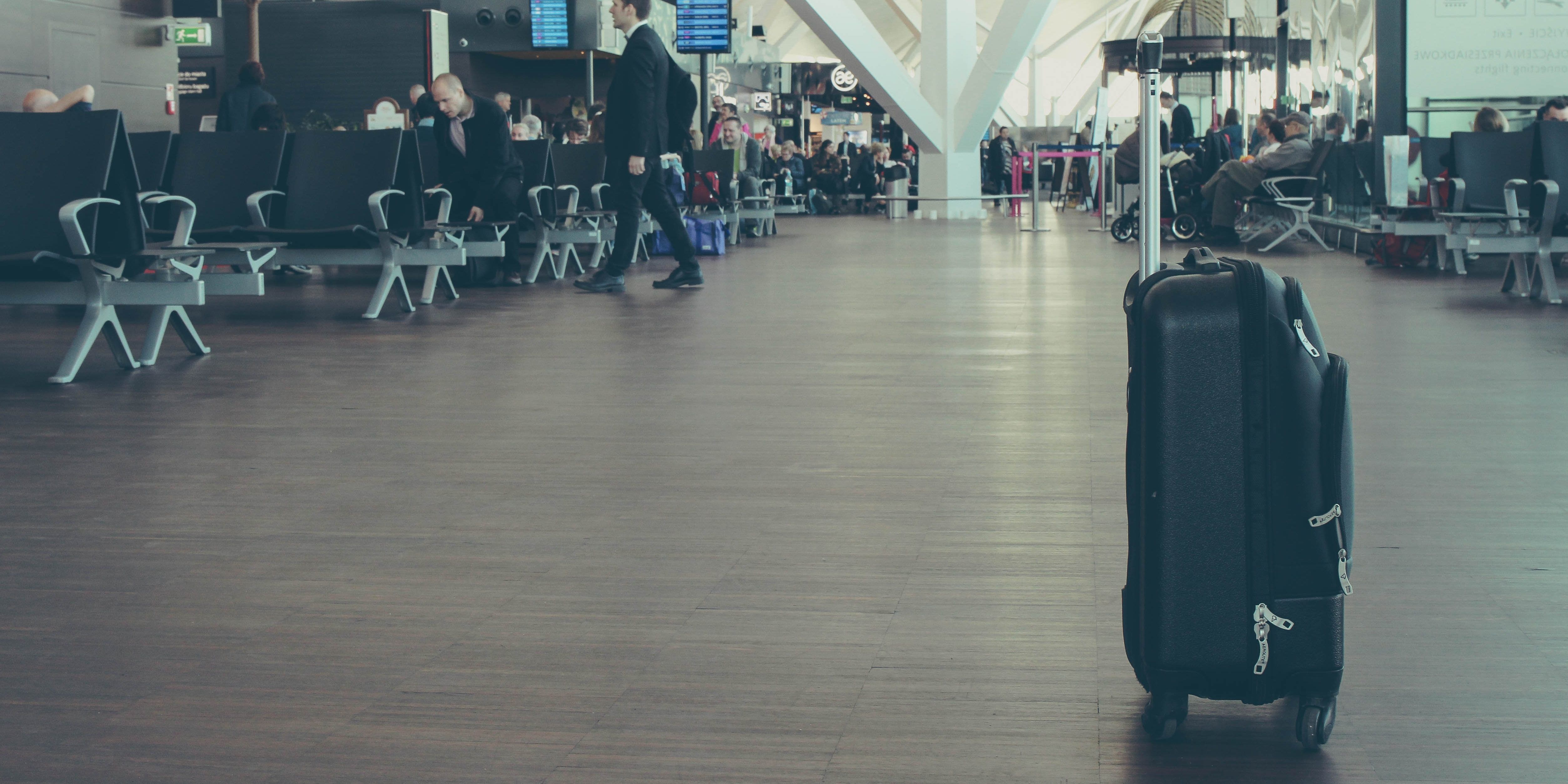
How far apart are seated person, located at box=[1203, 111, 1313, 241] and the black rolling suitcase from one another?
12.6m

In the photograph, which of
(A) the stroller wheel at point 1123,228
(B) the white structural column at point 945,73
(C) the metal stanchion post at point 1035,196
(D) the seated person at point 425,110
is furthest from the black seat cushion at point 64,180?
(B) the white structural column at point 945,73

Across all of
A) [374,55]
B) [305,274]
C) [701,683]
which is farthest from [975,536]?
[374,55]

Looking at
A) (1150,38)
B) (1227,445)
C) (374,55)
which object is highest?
(374,55)

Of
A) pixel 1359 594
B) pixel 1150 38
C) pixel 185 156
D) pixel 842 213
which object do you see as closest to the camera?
pixel 1150 38

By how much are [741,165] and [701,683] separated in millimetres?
17345

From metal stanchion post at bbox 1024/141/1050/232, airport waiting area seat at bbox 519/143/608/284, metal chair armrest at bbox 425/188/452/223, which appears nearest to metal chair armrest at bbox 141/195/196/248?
metal chair armrest at bbox 425/188/452/223

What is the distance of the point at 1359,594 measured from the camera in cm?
244

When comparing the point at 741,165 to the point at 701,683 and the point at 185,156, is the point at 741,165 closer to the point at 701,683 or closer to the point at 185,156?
the point at 185,156

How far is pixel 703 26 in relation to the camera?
53.9 feet

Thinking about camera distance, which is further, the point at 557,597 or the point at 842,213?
the point at 842,213

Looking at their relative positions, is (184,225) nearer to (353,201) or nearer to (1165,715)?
(353,201)

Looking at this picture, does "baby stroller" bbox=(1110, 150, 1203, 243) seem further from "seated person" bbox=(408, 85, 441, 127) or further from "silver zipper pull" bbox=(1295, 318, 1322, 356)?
"silver zipper pull" bbox=(1295, 318, 1322, 356)

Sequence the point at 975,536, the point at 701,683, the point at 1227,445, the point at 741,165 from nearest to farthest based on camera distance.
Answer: the point at 1227,445, the point at 701,683, the point at 975,536, the point at 741,165

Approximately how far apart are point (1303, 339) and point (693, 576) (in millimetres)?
1225
